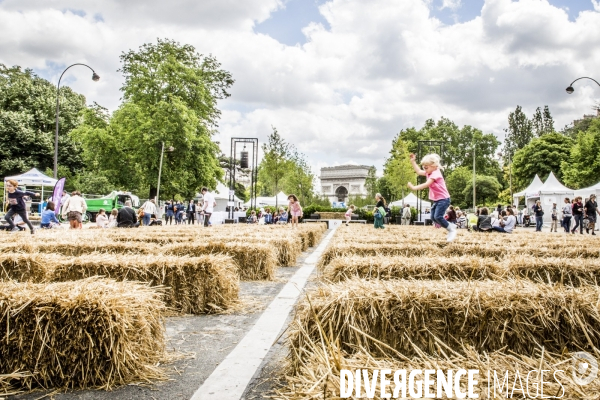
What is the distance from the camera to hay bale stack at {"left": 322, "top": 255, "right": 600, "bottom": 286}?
480 centimetres

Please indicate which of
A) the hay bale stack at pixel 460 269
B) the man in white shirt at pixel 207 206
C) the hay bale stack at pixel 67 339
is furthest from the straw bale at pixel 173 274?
the man in white shirt at pixel 207 206

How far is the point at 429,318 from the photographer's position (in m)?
2.95

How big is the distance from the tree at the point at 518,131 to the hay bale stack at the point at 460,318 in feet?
280

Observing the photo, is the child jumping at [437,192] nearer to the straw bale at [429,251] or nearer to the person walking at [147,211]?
the straw bale at [429,251]

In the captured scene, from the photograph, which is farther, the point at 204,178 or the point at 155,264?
the point at 204,178

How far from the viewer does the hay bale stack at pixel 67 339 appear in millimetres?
2898

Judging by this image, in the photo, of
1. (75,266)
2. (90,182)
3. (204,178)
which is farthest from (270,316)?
(90,182)

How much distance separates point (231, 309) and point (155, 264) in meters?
1.00

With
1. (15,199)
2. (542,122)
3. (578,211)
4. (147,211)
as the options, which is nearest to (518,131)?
(542,122)

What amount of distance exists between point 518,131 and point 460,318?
87865 mm

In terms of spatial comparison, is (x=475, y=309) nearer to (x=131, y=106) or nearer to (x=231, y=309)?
(x=231, y=309)

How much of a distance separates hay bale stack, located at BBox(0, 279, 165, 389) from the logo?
2469 millimetres

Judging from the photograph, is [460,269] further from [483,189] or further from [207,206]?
[483,189]

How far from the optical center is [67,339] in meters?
2.92
